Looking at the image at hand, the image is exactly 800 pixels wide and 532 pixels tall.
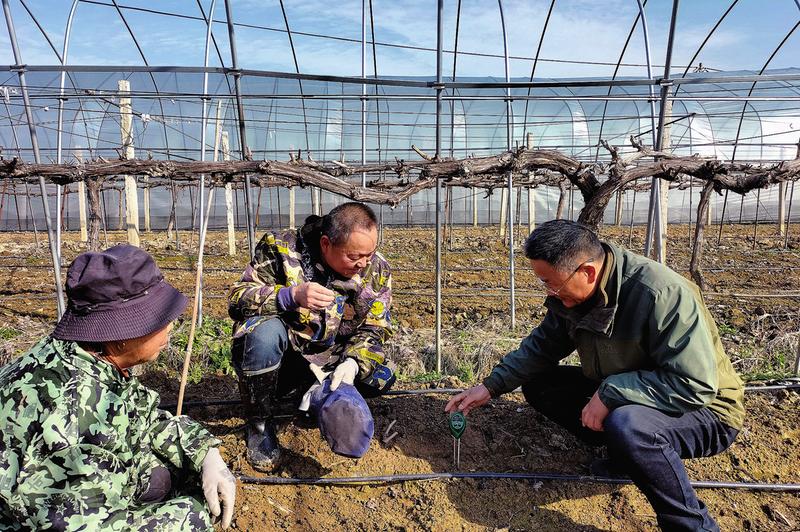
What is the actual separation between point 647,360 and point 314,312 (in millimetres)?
1331

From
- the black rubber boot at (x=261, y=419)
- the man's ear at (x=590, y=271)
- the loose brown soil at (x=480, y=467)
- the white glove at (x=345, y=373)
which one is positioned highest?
the man's ear at (x=590, y=271)

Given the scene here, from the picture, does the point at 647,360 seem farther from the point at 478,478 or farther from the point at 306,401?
the point at 306,401

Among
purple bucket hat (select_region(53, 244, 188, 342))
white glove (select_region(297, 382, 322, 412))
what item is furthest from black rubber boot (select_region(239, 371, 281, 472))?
purple bucket hat (select_region(53, 244, 188, 342))

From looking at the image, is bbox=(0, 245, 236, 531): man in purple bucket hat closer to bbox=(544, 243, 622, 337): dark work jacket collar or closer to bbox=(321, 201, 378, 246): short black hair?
bbox=(321, 201, 378, 246): short black hair

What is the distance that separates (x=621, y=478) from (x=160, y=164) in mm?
3145

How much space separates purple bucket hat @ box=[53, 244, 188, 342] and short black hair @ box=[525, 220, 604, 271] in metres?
1.16

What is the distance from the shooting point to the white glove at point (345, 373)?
222 centimetres

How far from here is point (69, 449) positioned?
1.23m

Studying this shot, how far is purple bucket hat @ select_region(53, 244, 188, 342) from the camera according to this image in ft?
4.32

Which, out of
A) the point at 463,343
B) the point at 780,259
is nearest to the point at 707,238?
the point at 780,259

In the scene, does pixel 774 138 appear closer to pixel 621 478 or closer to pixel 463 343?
pixel 463 343

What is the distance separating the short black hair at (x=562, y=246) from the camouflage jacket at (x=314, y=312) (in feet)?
2.96

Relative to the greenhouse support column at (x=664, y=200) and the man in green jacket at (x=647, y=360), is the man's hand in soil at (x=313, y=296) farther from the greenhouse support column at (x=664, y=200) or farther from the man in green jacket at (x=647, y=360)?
the greenhouse support column at (x=664, y=200)

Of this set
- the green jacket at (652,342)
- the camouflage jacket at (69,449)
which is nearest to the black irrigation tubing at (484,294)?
the green jacket at (652,342)
